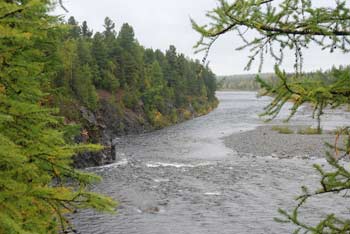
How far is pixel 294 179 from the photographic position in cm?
3069

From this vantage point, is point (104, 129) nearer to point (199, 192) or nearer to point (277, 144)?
point (199, 192)

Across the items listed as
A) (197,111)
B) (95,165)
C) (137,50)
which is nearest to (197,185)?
(95,165)

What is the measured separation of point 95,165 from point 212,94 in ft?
292

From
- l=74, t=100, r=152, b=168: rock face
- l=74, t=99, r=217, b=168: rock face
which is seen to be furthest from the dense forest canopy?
l=74, t=100, r=152, b=168: rock face

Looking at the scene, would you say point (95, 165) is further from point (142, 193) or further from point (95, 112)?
point (95, 112)

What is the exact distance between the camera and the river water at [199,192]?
21094 millimetres

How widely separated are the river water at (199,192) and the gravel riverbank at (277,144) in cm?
258

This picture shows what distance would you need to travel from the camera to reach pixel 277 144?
50.2 m

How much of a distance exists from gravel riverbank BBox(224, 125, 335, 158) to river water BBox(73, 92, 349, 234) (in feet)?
8.48

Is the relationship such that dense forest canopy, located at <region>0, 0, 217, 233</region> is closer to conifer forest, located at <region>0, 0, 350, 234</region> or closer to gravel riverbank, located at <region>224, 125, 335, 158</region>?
conifer forest, located at <region>0, 0, 350, 234</region>

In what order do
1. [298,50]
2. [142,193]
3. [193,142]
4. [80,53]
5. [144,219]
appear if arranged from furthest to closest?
1. [80,53]
2. [193,142]
3. [142,193]
4. [144,219]
5. [298,50]

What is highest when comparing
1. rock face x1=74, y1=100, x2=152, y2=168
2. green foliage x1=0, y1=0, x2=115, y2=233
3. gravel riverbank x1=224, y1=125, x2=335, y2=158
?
green foliage x1=0, y1=0, x2=115, y2=233

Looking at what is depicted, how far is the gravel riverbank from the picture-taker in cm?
4388

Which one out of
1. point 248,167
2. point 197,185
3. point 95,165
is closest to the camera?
point 197,185
